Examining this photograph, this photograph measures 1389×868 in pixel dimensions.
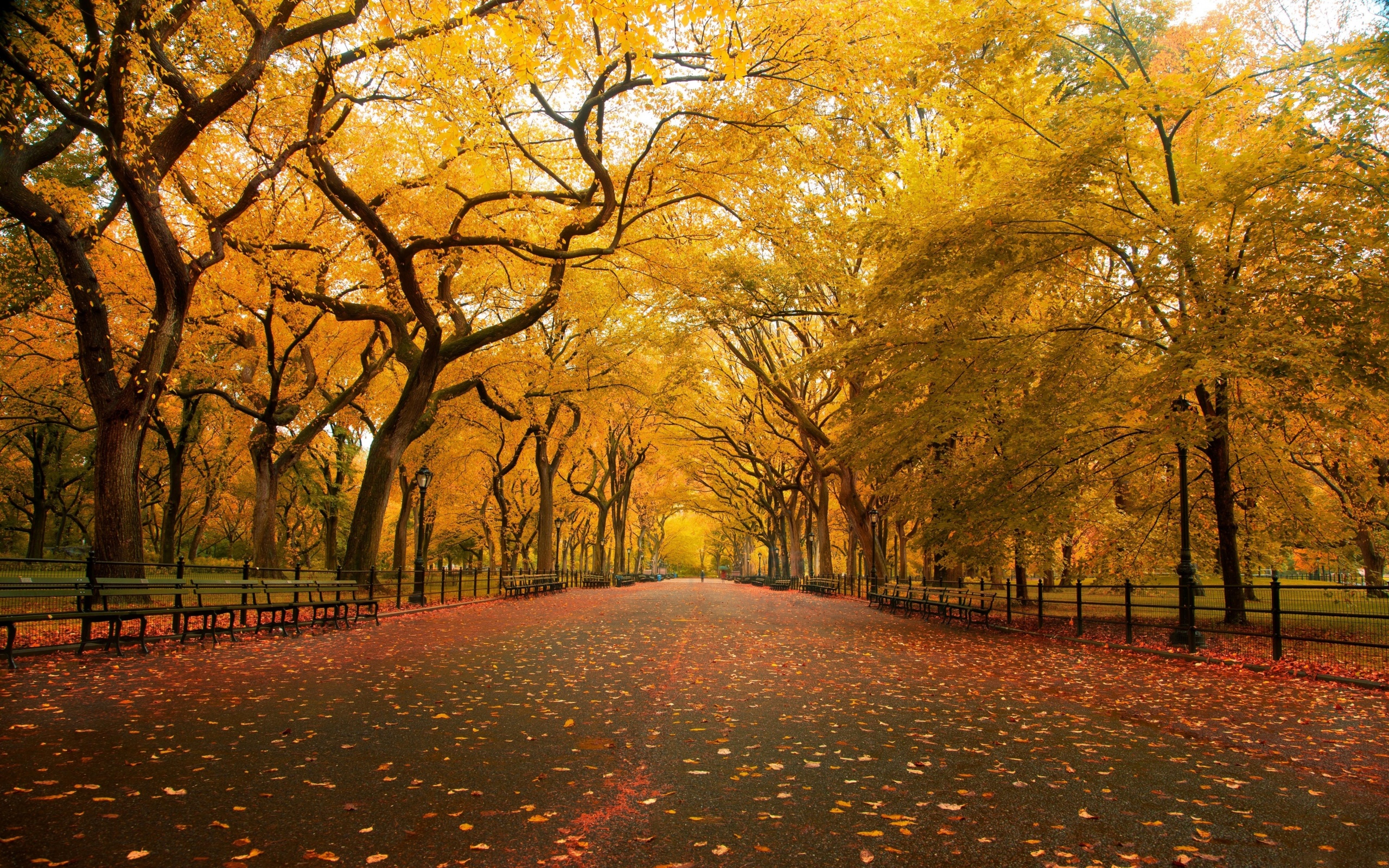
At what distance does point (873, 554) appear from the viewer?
28000 mm

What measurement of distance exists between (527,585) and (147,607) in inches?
668

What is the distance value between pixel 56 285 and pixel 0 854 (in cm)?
2374

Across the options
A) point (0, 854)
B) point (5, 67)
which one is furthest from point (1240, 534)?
point (5, 67)

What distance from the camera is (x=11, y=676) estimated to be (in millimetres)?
7641

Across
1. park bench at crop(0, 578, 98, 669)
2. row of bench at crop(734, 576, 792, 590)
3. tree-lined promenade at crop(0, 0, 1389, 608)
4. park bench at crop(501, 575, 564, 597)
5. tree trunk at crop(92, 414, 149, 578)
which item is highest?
tree-lined promenade at crop(0, 0, 1389, 608)

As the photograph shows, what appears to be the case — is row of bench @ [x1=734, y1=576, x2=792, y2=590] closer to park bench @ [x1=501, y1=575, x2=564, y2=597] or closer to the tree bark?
park bench @ [x1=501, y1=575, x2=564, y2=597]

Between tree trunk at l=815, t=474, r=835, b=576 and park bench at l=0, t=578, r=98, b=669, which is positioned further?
tree trunk at l=815, t=474, r=835, b=576

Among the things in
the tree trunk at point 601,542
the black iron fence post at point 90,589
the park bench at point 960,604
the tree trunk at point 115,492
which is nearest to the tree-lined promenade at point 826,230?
the tree trunk at point 115,492

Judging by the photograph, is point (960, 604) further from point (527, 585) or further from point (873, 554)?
point (527, 585)

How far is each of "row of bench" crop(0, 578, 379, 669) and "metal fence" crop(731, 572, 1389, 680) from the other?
13.0m

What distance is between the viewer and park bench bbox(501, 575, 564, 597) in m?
26.9

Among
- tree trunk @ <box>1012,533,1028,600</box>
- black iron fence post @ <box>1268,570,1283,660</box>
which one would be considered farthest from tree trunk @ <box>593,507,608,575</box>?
black iron fence post @ <box>1268,570,1283,660</box>

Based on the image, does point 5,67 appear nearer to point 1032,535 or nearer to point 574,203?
point 574,203

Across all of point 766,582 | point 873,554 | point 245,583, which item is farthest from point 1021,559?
point 766,582
